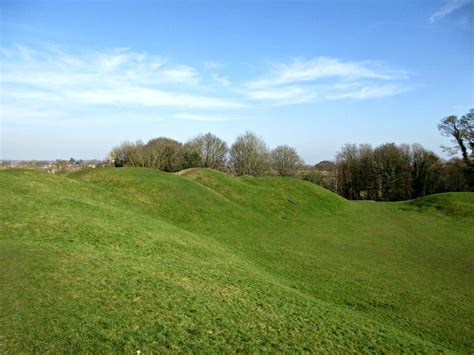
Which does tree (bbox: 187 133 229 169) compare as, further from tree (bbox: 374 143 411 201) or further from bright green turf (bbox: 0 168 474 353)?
bright green turf (bbox: 0 168 474 353)

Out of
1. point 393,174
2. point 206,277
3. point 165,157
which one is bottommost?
point 206,277

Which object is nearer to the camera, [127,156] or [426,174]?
[426,174]

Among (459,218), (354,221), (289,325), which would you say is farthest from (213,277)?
(459,218)

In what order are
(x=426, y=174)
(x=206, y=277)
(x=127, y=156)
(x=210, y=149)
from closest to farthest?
(x=206, y=277), (x=426, y=174), (x=127, y=156), (x=210, y=149)

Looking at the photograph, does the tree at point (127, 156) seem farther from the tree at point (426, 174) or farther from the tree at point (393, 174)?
the tree at point (426, 174)

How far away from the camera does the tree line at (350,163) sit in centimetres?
7020

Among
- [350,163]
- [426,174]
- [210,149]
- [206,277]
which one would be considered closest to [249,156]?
[210,149]

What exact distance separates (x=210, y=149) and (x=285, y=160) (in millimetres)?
19730

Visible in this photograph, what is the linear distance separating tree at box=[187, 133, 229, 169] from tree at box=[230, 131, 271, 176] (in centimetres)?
252

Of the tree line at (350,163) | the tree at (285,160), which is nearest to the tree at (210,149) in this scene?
the tree line at (350,163)

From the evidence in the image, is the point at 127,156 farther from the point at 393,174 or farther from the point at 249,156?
the point at 393,174

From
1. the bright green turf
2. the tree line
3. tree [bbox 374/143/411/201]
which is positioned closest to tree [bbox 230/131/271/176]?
the tree line

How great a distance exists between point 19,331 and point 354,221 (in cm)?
2708

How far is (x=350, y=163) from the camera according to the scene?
81500mm
